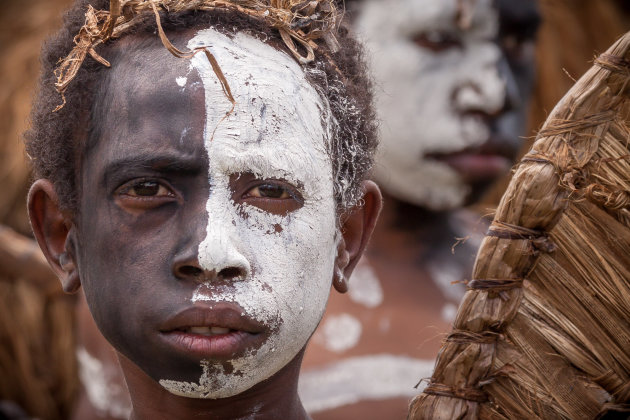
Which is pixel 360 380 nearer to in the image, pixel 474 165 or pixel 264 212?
pixel 474 165

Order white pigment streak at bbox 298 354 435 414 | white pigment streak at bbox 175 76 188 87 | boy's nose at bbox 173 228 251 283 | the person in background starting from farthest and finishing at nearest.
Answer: the person in background < white pigment streak at bbox 298 354 435 414 < white pigment streak at bbox 175 76 188 87 < boy's nose at bbox 173 228 251 283

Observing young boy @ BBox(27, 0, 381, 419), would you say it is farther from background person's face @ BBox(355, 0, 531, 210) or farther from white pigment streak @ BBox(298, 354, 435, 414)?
background person's face @ BBox(355, 0, 531, 210)

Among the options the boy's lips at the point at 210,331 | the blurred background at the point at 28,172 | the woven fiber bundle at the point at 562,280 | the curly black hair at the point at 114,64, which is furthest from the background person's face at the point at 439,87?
the boy's lips at the point at 210,331

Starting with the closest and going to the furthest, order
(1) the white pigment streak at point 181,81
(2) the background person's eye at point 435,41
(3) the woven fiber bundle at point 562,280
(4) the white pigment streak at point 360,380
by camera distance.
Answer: (1) the white pigment streak at point 181,81
(3) the woven fiber bundle at point 562,280
(4) the white pigment streak at point 360,380
(2) the background person's eye at point 435,41

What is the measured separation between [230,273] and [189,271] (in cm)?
8

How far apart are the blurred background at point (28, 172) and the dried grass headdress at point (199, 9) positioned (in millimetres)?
2443

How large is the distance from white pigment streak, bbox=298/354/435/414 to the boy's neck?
43.3 inches

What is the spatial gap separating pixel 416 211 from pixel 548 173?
1.61 meters

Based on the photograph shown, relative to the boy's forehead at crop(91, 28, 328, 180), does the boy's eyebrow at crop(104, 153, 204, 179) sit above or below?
below

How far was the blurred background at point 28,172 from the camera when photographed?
4754 mm

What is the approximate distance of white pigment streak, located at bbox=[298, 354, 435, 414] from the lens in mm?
3057

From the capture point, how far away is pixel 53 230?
1.96 metres

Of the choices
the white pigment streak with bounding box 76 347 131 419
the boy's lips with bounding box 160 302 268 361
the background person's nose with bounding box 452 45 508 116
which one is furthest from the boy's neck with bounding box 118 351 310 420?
the background person's nose with bounding box 452 45 508 116

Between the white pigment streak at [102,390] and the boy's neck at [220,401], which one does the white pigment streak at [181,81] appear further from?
the white pigment streak at [102,390]
